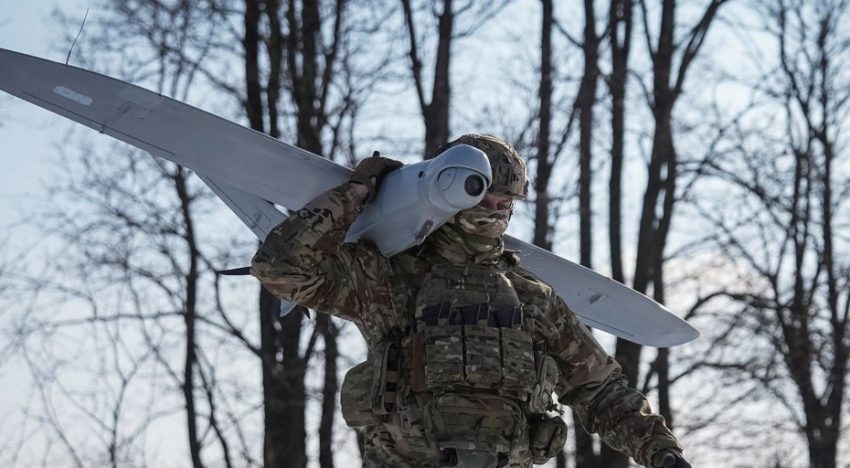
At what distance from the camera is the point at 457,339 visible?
16.1 ft

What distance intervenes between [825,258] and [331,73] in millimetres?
6596

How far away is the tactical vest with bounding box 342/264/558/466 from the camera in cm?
487

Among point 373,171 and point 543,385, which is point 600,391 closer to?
point 543,385

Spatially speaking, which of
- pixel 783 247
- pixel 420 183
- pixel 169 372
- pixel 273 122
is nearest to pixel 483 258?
pixel 420 183

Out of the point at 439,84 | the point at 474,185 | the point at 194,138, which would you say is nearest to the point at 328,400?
the point at 439,84

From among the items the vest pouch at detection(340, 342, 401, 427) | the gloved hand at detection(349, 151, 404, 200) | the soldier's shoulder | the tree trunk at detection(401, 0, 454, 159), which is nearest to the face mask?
the soldier's shoulder

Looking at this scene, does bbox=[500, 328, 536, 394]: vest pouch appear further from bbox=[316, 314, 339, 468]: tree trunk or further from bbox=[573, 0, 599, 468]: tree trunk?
bbox=[573, 0, 599, 468]: tree trunk

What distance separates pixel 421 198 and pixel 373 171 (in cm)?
24

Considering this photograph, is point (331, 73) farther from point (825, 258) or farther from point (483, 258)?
point (483, 258)

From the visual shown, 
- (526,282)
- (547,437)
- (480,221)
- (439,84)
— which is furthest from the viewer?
(439,84)

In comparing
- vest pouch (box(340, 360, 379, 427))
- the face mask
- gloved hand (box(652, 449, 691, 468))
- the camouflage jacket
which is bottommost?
gloved hand (box(652, 449, 691, 468))

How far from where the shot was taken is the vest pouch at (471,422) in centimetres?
485

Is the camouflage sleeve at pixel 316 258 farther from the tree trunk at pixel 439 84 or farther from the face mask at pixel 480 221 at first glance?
the tree trunk at pixel 439 84

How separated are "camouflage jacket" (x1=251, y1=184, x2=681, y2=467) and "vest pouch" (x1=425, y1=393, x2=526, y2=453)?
92mm
